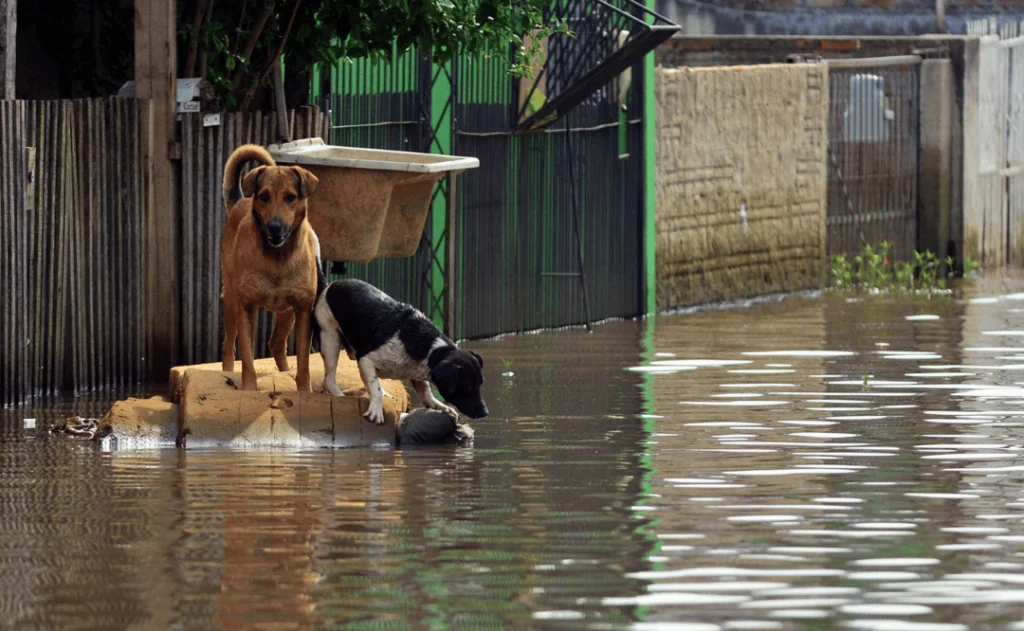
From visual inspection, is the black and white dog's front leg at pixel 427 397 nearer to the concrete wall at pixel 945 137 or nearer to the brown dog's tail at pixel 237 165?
the brown dog's tail at pixel 237 165

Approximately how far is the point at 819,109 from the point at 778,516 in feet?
47.4

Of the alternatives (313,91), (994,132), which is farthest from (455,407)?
(994,132)

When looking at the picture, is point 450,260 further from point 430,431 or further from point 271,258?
point 430,431

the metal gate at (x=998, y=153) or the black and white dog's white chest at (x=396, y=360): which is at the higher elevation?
the metal gate at (x=998, y=153)

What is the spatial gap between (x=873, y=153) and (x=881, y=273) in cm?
195

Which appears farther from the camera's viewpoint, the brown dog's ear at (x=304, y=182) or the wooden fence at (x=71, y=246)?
the wooden fence at (x=71, y=246)

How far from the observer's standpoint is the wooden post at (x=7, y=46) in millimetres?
13242

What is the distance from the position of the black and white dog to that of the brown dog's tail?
38.4 inches

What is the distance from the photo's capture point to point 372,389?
1148 centimetres

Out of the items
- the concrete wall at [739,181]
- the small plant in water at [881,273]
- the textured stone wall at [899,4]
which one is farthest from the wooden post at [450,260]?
the textured stone wall at [899,4]

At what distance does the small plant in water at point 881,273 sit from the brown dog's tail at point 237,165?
1110 centimetres

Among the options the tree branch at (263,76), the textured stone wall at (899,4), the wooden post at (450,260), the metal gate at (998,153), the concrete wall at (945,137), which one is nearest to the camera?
the tree branch at (263,76)

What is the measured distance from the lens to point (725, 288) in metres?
21.8

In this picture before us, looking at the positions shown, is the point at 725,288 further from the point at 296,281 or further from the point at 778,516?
the point at 778,516
